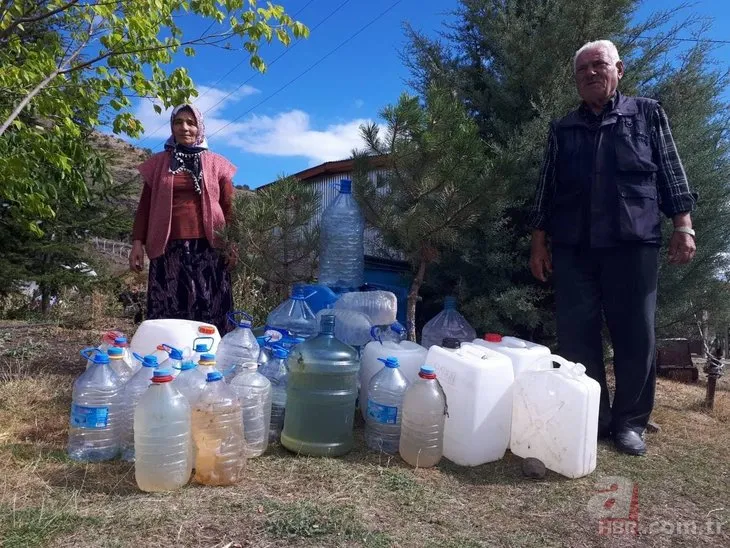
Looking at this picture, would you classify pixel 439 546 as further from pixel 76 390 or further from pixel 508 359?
pixel 76 390

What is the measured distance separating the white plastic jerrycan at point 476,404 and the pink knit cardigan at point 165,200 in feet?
5.57

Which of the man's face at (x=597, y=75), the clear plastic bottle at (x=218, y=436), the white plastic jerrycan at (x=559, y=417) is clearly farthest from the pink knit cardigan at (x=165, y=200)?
the man's face at (x=597, y=75)

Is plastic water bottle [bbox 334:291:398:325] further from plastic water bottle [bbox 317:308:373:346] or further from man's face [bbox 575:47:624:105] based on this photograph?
man's face [bbox 575:47:624:105]

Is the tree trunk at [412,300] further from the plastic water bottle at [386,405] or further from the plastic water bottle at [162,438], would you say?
the plastic water bottle at [162,438]

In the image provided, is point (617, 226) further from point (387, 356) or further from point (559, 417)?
point (387, 356)

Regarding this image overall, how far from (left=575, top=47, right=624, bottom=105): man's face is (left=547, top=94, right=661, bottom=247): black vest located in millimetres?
90

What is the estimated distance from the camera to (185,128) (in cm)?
311

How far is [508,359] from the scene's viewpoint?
2.43m

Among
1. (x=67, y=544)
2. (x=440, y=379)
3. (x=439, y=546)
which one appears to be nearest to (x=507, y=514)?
(x=439, y=546)

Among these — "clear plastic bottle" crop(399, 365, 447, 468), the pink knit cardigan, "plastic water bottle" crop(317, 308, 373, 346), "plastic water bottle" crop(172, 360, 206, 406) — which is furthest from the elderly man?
the pink knit cardigan

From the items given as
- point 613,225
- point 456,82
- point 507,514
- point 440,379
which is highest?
point 456,82

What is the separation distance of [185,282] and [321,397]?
4.64ft

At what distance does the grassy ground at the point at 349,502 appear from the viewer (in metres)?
1.61

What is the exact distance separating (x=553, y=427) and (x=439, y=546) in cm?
91
